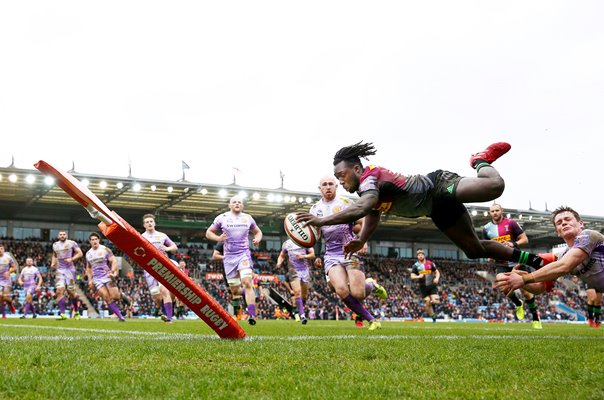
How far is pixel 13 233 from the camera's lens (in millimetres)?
42031

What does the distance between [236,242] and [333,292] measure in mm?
Answer: 27186

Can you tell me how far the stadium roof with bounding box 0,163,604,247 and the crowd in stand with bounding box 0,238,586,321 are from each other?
2.61 m

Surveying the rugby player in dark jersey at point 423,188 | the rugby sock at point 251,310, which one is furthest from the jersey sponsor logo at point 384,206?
the rugby sock at point 251,310

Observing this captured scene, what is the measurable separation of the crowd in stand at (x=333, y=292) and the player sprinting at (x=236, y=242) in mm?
18573

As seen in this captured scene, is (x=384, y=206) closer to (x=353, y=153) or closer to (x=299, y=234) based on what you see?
(x=353, y=153)

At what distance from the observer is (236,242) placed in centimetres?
1183

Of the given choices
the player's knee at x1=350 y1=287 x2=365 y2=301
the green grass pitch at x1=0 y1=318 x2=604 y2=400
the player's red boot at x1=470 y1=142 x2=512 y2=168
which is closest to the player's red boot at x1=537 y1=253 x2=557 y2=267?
the player's red boot at x1=470 y1=142 x2=512 y2=168

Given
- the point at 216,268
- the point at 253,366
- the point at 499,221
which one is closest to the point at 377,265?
the point at 216,268

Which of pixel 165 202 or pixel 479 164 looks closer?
pixel 479 164

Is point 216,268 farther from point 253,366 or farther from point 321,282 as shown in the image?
point 253,366

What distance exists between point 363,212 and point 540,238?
5325 cm

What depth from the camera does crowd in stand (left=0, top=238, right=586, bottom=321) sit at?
109ft

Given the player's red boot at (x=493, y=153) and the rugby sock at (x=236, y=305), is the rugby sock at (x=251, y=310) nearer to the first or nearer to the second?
the rugby sock at (x=236, y=305)

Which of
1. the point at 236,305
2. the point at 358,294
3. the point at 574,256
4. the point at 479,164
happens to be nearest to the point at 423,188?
the point at 479,164
